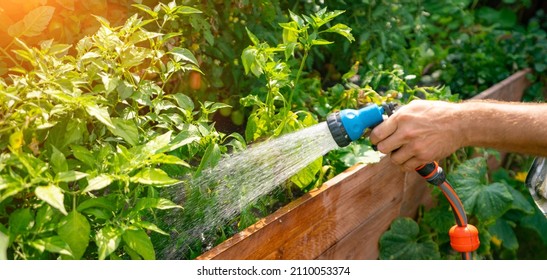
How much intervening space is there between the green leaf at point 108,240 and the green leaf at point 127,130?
9.5 inches

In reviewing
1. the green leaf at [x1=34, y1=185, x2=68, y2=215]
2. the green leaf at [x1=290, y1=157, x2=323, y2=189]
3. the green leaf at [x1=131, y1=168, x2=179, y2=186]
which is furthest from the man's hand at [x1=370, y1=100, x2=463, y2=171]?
the green leaf at [x1=34, y1=185, x2=68, y2=215]

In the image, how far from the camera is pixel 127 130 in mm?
1646

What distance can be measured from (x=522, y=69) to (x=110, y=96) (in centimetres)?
300

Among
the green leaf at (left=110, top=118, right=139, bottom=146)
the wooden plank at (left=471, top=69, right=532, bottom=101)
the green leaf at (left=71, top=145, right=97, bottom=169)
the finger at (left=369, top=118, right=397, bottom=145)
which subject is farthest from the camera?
the wooden plank at (left=471, top=69, right=532, bottom=101)

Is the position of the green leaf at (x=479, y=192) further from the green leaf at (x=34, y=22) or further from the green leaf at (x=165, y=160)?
the green leaf at (x=34, y=22)

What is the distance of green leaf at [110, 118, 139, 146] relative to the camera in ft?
5.36

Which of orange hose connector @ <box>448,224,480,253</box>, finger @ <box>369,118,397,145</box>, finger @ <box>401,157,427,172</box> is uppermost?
finger @ <box>369,118,397,145</box>

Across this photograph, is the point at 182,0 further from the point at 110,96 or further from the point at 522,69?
the point at 522,69

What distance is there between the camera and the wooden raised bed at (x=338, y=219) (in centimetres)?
191

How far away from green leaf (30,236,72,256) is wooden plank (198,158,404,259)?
455 millimetres

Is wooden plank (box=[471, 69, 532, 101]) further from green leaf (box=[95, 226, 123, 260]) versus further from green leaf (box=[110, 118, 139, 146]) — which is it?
green leaf (box=[95, 226, 123, 260])

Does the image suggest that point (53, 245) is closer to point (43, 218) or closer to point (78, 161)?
point (43, 218)

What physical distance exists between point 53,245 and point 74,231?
6 cm

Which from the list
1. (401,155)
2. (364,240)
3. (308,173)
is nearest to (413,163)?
(401,155)
